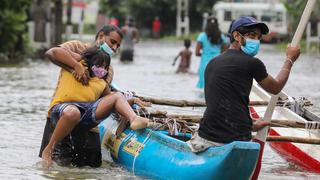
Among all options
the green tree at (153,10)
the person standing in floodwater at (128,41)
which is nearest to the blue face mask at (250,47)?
the person standing in floodwater at (128,41)

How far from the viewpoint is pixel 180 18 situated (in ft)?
191

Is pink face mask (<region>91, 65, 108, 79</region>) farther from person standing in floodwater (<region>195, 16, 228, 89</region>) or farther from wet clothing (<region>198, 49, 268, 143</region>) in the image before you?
person standing in floodwater (<region>195, 16, 228, 89</region>)

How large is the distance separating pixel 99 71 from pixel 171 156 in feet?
4.41

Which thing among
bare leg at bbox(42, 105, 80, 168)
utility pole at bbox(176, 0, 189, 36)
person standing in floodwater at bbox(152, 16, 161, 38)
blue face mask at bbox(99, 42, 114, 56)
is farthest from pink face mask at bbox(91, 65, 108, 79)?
person standing in floodwater at bbox(152, 16, 161, 38)

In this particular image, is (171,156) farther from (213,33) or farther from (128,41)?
(128,41)

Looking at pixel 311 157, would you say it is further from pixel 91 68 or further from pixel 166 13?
pixel 166 13

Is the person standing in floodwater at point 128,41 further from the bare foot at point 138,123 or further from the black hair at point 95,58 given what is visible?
the bare foot at point 138,123

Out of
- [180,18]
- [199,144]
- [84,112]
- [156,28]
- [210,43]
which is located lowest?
[156,28]

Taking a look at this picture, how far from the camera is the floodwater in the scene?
891cm

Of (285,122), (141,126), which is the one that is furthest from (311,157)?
(141,126)

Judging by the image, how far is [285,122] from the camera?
8.94 meters

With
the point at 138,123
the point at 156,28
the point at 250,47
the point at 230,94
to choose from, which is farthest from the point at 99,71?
the point at 156,28

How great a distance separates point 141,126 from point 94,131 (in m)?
0.76

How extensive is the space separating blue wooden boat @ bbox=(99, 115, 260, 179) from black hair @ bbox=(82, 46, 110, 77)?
72cm
